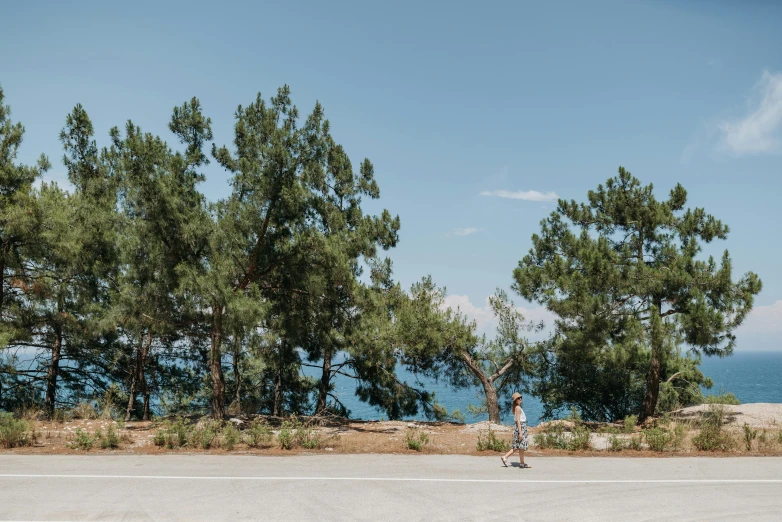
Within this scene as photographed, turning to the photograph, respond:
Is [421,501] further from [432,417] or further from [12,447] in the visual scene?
[432,417]

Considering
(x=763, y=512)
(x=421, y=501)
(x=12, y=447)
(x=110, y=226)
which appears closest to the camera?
(x=763, y=512)

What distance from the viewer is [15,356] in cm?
1989

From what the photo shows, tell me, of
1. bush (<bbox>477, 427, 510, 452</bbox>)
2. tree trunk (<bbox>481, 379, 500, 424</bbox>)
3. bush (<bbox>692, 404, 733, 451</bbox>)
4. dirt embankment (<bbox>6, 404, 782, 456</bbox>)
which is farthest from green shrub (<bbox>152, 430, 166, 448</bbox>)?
tree trunk (<bbox>481, 379, 500, 424</bbox>)

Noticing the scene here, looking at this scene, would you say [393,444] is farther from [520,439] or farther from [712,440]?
[712,440]

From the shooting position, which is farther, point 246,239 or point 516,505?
point 246,239

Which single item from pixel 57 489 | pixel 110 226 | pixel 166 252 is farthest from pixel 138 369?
pixel 57 489

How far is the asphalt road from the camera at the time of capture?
23.9 feet

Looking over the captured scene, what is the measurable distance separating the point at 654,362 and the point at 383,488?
44.9 ft

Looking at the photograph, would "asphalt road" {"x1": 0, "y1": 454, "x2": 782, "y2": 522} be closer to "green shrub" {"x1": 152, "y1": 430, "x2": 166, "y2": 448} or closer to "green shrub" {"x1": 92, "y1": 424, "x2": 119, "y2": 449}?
"green shrub" {"x1": 92, "y1": 424, "x2": 119, "y2": 449}

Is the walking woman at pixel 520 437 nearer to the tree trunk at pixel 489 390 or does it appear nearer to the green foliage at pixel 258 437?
the green foliage at pixel 258 437

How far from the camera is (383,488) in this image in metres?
8.55

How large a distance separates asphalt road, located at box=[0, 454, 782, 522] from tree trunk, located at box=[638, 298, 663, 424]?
19.7ft

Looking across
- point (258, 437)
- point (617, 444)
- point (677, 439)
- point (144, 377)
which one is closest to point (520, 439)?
point (617, 444)

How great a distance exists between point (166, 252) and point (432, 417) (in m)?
12.8
